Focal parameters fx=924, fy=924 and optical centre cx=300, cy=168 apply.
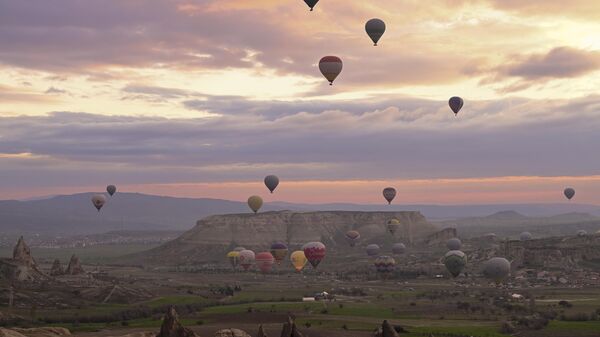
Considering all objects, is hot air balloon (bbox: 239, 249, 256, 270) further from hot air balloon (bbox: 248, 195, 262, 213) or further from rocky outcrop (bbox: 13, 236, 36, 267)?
rocky outcrop (bbox: 13, 236, 36, 267)

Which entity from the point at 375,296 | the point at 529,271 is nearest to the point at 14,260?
the point at 375,296

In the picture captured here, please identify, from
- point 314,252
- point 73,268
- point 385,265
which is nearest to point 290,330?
point 314,252

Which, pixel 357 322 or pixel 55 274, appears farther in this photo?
pixel 55 274

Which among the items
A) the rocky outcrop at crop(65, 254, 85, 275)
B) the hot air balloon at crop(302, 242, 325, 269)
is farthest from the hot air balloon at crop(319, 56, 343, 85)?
the rocky outcrop at crop(65, 254, 85, 275)

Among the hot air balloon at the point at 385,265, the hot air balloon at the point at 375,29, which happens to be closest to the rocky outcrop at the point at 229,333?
the hot air balloon at the point at 375,29

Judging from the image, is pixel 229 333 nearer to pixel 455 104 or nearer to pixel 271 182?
pixel 455 104

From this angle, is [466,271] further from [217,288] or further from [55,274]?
[55,274]
